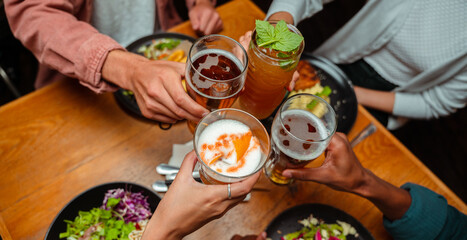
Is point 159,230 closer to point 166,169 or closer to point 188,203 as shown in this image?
point 188,203

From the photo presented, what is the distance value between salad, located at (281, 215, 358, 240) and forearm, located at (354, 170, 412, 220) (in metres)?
0.15

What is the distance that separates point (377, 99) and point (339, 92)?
0.48 metres

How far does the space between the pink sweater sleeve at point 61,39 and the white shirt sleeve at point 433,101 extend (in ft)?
5.51

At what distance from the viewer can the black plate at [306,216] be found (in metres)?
1.20

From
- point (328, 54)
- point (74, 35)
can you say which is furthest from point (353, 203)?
point (74, 35)

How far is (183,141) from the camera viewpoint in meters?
1.38

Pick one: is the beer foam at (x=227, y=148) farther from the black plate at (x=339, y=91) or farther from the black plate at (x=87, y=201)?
the black plate at (x=339, y=91)

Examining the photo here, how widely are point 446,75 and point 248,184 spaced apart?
1.54 meters

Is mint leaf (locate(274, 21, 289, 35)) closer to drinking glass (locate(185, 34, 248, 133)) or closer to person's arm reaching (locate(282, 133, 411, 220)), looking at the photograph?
drinking glass (locate(185, 34, 248, 133))

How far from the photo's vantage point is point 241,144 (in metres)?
0.91

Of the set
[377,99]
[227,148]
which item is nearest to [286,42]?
[227,148]

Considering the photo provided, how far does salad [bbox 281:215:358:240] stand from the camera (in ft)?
3.92

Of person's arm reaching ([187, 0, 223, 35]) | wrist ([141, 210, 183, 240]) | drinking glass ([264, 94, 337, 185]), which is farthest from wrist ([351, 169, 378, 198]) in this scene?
person's arm reaching ([187, 0, 223, 35])

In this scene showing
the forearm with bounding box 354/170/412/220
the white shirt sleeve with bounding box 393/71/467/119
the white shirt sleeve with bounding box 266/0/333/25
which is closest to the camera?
the forearm with bounding box 354/170/412/220
